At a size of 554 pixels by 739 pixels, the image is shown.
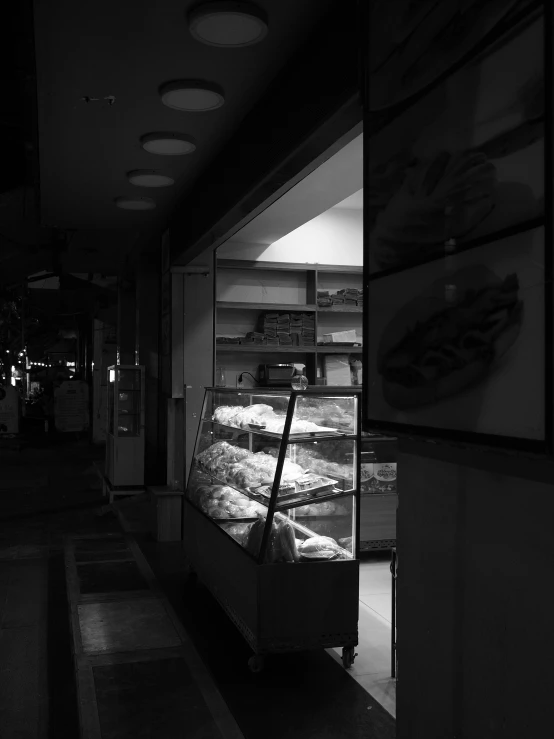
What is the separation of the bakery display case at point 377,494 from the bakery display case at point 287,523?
5.06 feet

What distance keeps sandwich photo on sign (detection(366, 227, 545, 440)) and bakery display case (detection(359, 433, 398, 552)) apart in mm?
3851

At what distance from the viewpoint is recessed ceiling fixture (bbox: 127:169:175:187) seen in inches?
208

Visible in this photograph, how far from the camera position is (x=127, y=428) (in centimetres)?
880

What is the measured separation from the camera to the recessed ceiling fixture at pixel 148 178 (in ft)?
17.3

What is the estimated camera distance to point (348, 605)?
3.77 meters

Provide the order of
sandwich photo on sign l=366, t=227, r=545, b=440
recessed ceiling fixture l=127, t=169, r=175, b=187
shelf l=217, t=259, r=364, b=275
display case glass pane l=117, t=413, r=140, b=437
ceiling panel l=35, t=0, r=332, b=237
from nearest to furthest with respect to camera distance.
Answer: sandwich photo on sign l=366, t=227, r=545, b=440 < ceiling panel l=35, t=0, r=332, b=237 < recessed ceiling fixture l=127, t=169, r=175, b=187 < shelf l=217, t=259, r=364, b=275 < display case glass pane l=117, t=413, r=140, b=437

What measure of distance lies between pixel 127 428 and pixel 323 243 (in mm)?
3467

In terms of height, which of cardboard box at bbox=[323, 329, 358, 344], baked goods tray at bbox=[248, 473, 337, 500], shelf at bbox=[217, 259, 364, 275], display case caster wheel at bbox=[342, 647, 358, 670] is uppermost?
shelf at bbox=[217, 259, 364, 275]

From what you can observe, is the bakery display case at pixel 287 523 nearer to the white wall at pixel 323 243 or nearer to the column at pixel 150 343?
the white wall at pixel 323 243

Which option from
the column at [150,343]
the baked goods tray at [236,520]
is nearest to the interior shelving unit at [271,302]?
the column at [150,343]

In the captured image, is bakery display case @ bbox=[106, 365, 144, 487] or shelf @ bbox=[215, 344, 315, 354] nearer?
shelf @ bbox=[215, 344, 315, 354]

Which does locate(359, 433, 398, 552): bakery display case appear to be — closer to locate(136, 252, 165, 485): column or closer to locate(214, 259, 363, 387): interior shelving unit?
locate(214, 259, 363, 387): interior shelving unit

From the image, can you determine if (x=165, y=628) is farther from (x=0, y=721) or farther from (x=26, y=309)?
(x=26, y=309)

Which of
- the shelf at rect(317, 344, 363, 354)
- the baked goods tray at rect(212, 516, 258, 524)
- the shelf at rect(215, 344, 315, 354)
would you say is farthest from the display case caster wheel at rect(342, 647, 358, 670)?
the shelf at rect(317, 344, 363, 354)
